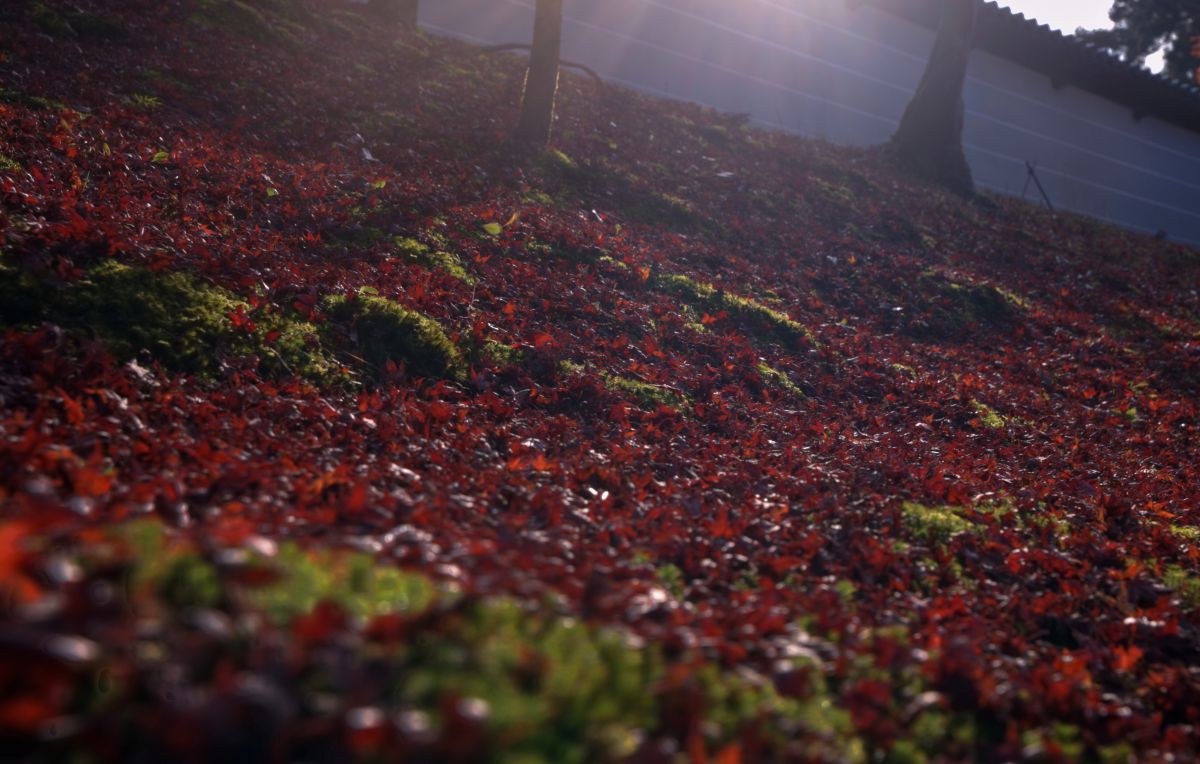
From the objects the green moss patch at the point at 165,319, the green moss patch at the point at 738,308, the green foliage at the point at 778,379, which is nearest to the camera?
the green moss patch at the point at 165,319

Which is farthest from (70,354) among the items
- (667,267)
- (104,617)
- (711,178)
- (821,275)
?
(711,178)

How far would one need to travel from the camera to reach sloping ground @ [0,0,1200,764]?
2121 millimetres

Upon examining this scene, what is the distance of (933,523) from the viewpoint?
5020 mm

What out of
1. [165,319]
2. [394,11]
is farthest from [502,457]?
[394,11]

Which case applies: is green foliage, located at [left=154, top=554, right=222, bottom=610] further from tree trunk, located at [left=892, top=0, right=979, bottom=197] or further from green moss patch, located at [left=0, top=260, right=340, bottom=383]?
tree trunk, located at [left=892, top=0, right=979, bottom=197]

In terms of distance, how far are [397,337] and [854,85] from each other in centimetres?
1896

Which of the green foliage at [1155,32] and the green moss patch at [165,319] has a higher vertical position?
the green foliage at [1155,32]

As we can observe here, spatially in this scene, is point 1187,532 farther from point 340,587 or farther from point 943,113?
point 943,113

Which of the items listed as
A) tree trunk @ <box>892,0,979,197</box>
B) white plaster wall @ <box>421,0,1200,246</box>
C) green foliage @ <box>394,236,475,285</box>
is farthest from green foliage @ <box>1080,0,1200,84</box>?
green foliage @ <box>394,236,475,285</box>

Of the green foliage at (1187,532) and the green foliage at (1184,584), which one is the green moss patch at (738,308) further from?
the green foliage at (1184,584)

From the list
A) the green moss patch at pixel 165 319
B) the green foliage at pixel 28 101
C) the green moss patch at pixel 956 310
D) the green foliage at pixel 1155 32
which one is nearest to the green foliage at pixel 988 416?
the green moss patch at pixel 956 310

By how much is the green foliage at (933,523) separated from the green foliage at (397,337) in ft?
10.1

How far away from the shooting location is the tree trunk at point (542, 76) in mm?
10641

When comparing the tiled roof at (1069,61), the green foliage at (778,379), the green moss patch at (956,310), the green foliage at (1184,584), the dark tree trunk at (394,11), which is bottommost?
the green foliage at (778,379)
